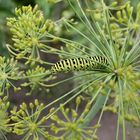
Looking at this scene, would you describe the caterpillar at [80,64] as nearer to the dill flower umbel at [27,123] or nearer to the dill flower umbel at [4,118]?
the dill flower umbel at [27,123]

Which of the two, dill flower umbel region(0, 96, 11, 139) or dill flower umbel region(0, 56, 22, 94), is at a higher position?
dill flower umbel region(0, 56, 22, 94)

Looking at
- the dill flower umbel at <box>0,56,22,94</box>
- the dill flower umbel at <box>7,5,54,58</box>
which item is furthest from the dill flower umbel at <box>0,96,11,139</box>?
the dill flower umbel at <box>7,5,54,58</box>

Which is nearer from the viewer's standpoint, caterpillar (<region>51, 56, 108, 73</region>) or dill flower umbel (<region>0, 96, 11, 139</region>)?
caterpillar (<region>51, 56, 108, 73</region>)

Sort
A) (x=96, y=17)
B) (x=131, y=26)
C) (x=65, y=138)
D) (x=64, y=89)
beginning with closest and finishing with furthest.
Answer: (x=65, y=138)
(x=131, y=26)
(x=96, y=17)
(x=64, y=89)

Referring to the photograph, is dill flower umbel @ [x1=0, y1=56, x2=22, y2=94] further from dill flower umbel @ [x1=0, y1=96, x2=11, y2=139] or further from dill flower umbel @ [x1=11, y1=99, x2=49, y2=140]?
dill flower umbel @ [x1=11, y1=99, x2=49, y2=140]

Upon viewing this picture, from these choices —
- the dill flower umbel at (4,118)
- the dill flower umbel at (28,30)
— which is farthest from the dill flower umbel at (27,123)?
the dill flower umbel at (28,30)

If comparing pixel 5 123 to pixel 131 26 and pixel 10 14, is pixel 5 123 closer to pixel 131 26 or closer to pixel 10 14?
pixel 131 26

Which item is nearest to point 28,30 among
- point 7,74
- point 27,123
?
point 7,74

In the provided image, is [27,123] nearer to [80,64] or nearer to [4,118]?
[4,118]

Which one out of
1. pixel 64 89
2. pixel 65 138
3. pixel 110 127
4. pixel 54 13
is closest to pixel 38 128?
pixel 65 138
